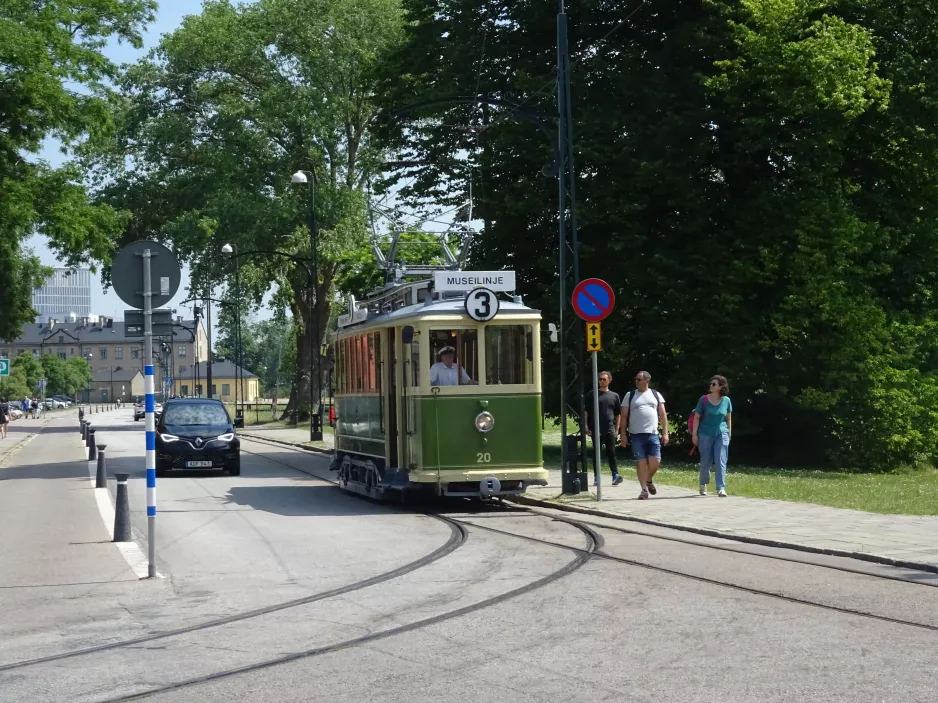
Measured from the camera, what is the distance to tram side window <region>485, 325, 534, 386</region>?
1792 centimetres

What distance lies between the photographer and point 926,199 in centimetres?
2812

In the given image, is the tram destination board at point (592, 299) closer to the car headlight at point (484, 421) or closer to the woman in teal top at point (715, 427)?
the woman in teal top at point (715, 427)

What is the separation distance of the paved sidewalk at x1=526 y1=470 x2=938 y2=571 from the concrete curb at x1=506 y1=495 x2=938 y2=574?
0.01 meters

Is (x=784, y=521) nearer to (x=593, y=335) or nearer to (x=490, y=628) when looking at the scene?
(x=593, y=335)

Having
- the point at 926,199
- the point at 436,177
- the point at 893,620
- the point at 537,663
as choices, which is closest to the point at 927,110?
the point at 926,199

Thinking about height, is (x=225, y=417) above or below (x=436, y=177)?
below

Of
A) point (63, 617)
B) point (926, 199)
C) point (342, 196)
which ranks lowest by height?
point (63, 617)

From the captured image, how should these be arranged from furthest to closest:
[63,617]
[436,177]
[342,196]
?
[342,196], [436,177], [63,617]

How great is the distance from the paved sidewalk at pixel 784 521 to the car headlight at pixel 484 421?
61.2 inches

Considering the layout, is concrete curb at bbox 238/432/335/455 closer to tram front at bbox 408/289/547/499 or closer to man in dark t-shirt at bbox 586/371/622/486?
man in dark t-shirt at bbox 586/371/622/486

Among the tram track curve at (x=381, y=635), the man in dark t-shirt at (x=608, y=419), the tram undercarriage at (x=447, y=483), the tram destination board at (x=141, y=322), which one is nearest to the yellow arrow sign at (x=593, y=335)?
the tram undercarriage at (x=447, y=483)

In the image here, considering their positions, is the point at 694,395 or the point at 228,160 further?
the point at 228,160

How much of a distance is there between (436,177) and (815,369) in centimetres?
996

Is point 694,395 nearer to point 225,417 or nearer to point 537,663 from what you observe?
point 225,417
